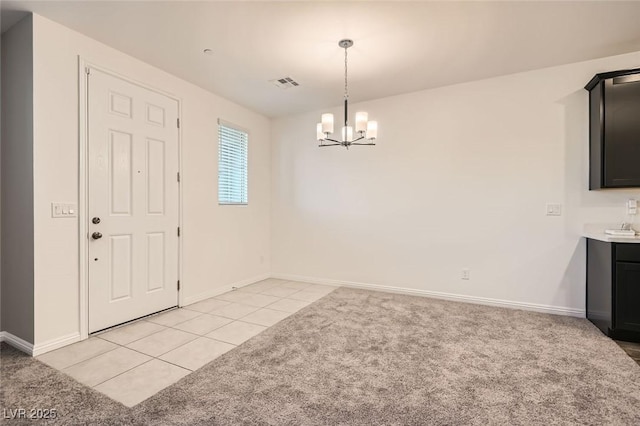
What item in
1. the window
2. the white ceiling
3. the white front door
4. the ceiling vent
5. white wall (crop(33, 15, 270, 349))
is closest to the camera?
the white ceiling

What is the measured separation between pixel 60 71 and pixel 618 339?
5634 millimetres

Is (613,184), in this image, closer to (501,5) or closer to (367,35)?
(501,5)

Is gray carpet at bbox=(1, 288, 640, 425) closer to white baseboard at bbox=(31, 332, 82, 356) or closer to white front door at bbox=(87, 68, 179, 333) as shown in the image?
white baseboard at bbox=(31, 332, 82, 356)

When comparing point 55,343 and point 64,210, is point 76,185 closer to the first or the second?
point 64,210

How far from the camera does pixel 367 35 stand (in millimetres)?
2807

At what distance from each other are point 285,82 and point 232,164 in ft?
5.05

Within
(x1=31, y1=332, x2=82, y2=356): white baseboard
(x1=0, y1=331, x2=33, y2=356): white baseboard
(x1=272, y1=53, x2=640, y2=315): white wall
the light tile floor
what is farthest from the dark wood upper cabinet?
(x1=0, y1=331, x2=33, y2=356): white baseboard

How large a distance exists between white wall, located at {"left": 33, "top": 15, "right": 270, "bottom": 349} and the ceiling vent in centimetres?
103

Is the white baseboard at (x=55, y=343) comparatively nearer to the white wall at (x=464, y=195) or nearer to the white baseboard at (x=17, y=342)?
the white baseboard at (x=17, y=342)

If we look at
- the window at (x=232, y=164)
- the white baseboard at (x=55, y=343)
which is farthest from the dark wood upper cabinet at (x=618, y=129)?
the white baseboard at (x=55, y=343)

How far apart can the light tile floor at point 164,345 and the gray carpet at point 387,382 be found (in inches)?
4.4

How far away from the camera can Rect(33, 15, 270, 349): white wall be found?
255 centimetres

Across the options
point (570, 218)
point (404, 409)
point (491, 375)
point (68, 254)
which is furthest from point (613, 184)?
point (68, 254)

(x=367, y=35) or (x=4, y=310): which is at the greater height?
(x=367, y=35)
